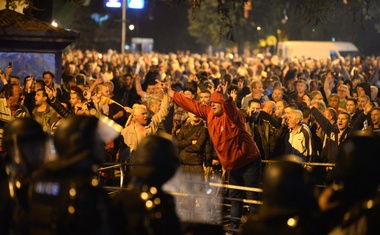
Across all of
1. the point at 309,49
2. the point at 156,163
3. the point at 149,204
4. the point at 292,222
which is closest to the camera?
the point at 292,222

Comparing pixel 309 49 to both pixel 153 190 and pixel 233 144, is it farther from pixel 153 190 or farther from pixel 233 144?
pixel 153 190

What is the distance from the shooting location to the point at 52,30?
18.2 metres

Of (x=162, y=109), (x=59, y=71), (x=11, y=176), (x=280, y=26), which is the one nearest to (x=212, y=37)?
(x=280, y=26)

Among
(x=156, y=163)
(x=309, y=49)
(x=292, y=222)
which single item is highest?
(x=309, y=49)

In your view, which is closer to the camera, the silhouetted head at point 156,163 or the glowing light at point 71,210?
the glowing light at point 71,210

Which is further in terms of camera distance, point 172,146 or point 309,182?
point 172,146

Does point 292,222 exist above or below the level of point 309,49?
below

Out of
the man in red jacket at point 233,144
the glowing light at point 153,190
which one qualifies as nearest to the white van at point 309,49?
the man in red jacket at point 233,144

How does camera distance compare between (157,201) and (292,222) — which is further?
(157,201)

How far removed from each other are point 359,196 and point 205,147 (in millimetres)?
7548

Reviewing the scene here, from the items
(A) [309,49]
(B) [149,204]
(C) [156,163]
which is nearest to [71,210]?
(B) [149,204]

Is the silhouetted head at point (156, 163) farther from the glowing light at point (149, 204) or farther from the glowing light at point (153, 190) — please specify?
the glowing light at point (149, 204)

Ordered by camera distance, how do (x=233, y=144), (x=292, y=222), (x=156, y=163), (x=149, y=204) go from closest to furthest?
(x=292, y=222) < (x=149, y=204) < (x=156, y=163) < (x=233, y=144)

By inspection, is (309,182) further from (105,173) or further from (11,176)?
A: (105,173)
